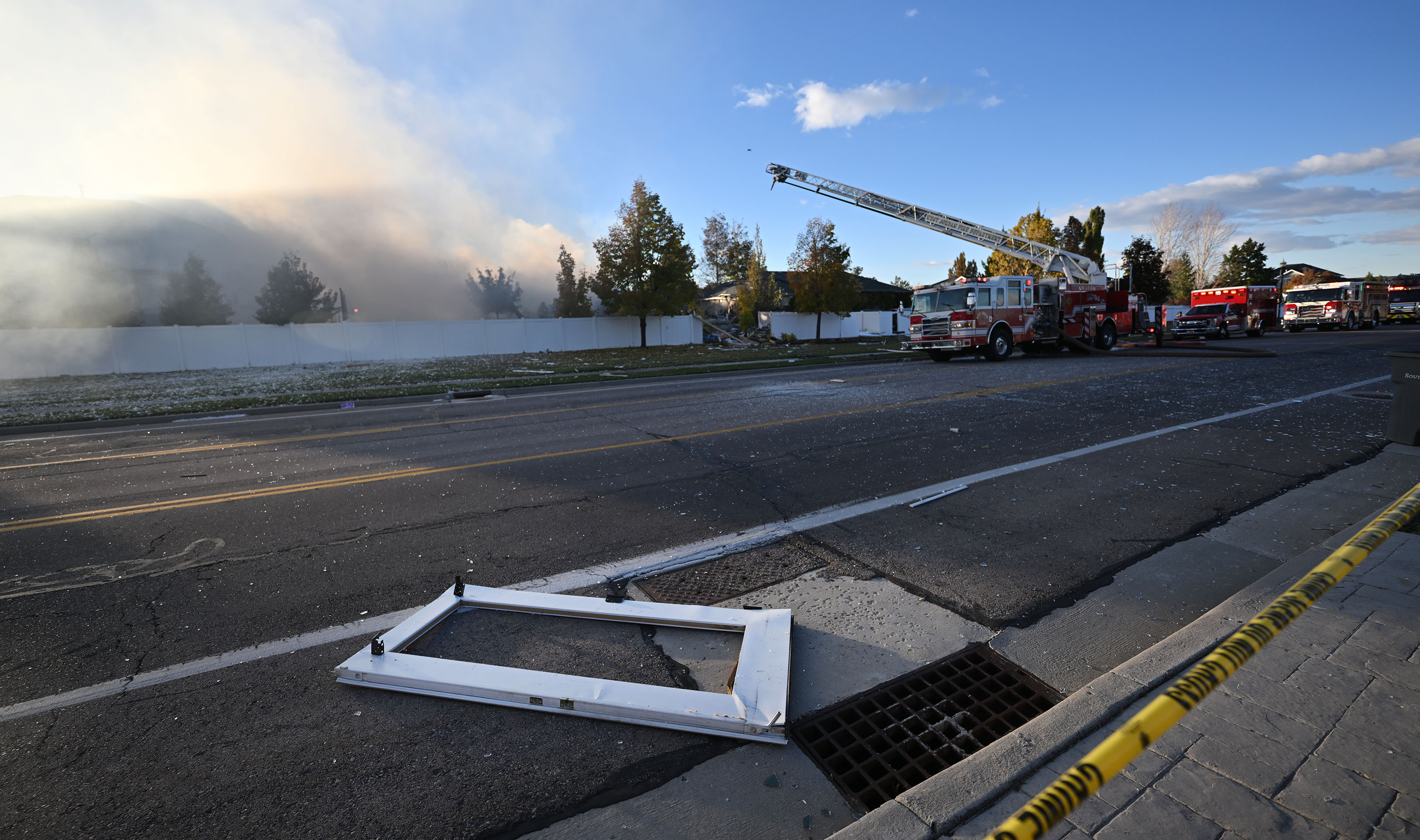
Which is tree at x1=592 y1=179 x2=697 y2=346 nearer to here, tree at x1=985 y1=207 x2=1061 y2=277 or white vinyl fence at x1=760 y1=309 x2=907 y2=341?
white vinyl fence at x1=760 y1=309 x2=907 y2=341

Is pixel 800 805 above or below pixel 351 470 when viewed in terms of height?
below

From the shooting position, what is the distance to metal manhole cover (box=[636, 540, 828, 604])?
3943 millimetres

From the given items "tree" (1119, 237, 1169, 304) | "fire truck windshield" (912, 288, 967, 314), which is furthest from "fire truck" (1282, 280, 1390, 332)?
"fire truck windshield" (912, 288, 967, 314)

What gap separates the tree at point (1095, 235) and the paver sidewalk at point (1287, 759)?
59.8 m

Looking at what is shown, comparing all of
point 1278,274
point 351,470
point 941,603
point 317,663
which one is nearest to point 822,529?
point 941,603

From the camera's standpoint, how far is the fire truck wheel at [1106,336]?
80.9ft

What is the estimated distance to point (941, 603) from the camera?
3.79m

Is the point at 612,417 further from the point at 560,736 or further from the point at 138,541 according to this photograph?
the point at 560,736

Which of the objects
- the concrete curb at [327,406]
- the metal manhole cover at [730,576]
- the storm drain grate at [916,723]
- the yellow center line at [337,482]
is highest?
the concrete curb at [327,406]

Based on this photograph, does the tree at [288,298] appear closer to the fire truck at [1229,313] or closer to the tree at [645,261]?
the tree at [645,261]

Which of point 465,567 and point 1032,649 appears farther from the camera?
point 465,567

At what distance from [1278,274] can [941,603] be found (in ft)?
300

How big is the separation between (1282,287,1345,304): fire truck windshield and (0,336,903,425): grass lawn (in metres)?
26.8

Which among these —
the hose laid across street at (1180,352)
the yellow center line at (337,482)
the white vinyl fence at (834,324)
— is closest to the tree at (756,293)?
the white vinyl fence at (834,324)
